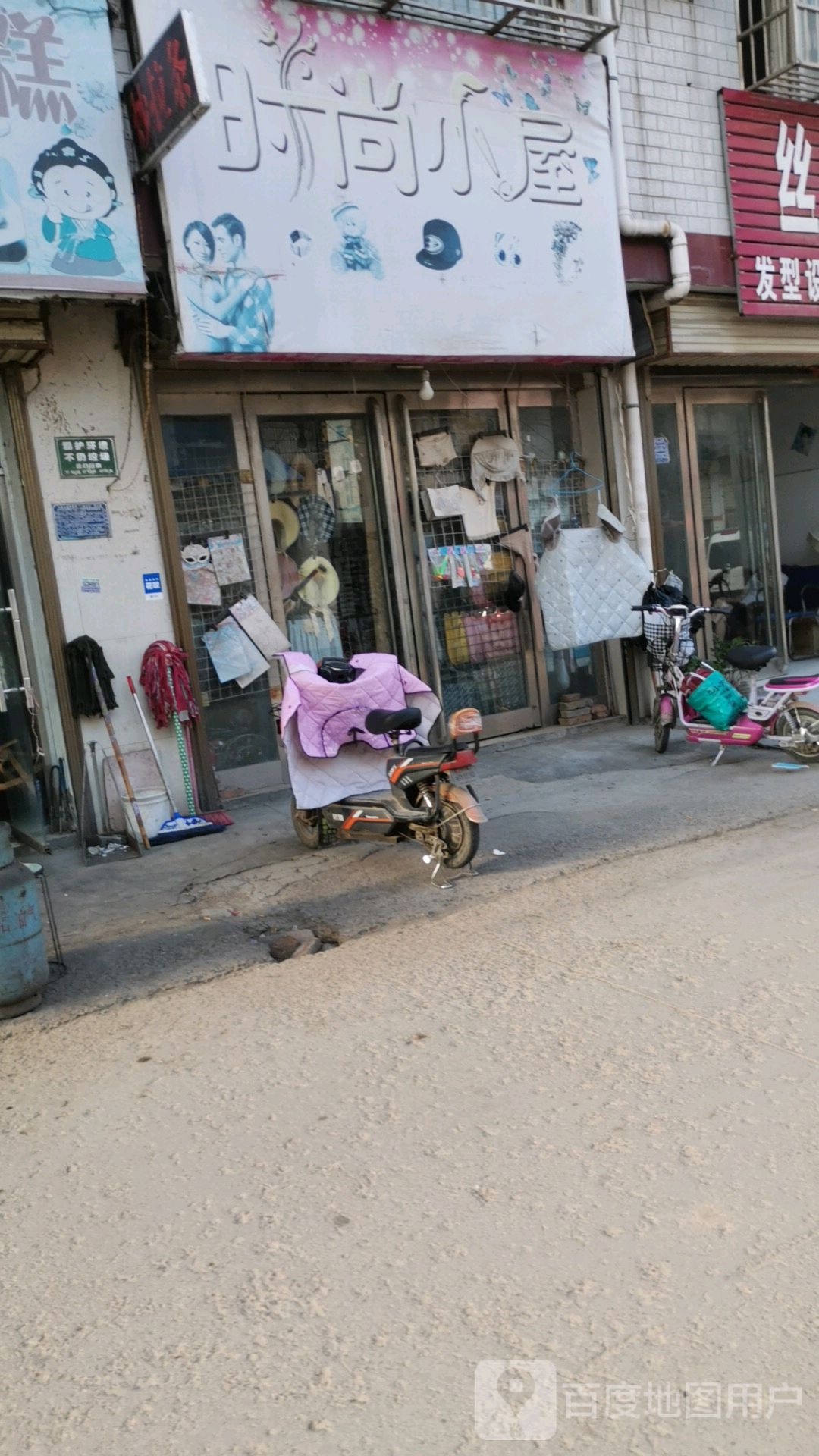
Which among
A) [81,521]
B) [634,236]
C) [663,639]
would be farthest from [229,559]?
[634,236]

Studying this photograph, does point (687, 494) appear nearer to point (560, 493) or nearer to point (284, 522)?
point (560, 493)

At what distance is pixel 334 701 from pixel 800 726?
12.3 ft

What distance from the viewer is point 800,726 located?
8.77m

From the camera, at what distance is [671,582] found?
1014 centimetres

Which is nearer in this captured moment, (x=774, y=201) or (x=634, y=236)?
(x=634, y=236)

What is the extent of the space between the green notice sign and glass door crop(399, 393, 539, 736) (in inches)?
108

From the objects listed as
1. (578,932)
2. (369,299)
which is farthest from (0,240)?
(578,932)

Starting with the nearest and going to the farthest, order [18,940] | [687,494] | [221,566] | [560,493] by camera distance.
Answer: [18,940], [221,566], [560,493], [687,494]

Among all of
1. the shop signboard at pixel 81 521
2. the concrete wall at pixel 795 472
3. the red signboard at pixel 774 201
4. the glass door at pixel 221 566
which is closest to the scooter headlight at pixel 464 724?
the glass door at pixel 221 566

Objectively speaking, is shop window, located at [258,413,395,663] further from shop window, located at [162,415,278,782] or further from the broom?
the broom

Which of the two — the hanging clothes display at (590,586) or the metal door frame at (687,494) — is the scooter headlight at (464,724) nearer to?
the hanging clothes display at (590,586)

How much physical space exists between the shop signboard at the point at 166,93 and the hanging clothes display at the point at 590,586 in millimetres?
4664

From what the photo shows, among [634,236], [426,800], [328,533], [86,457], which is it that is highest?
[634,236]

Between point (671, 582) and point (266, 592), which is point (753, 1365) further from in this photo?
point (671, 582)
